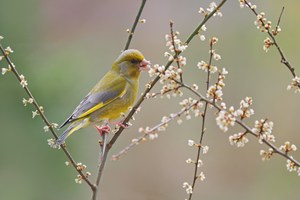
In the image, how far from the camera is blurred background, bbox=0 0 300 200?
288 inches

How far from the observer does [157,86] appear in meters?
10.8

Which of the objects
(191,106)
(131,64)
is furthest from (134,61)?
(191,106)

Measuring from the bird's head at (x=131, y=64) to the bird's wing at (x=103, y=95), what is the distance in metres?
0.07

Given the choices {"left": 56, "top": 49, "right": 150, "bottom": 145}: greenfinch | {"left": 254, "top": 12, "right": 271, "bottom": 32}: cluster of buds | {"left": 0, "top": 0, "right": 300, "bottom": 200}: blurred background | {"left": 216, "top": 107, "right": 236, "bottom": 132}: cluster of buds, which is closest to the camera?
{"left": 216, "top": 107, "right": 236, "bottom": 132}: cluster of buds

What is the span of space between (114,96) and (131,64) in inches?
9.8

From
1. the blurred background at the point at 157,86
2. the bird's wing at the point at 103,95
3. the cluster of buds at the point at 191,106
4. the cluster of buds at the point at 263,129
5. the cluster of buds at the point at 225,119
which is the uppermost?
the blurred background at the point at 157,86

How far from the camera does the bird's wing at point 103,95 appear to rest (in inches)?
157

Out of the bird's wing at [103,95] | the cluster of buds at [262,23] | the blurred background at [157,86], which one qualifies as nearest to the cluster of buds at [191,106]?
the cluster of buds at [262,23]

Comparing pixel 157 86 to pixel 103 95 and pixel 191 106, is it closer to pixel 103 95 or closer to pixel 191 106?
pixel 103 95

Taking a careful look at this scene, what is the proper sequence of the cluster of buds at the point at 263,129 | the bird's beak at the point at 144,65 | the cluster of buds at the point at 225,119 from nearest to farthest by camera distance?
the cluster of buds at the point at 225,119
the cluster of buds at the point at 263,129
the bird's beak at the point at 144,65

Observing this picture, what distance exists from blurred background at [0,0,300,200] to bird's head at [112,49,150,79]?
10.0ft

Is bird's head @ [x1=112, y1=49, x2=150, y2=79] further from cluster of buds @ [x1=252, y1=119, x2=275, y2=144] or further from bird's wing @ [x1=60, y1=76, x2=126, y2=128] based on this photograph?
cluster of buds @ [x1=252, y1=119, x2=275, y2=144]

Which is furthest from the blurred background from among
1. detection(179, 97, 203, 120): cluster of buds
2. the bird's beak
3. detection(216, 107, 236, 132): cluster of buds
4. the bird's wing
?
detection(216, 107, 236, 132): cluster of buds

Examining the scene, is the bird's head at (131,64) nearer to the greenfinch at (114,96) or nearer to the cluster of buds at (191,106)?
the greenfinch at (114,96)
